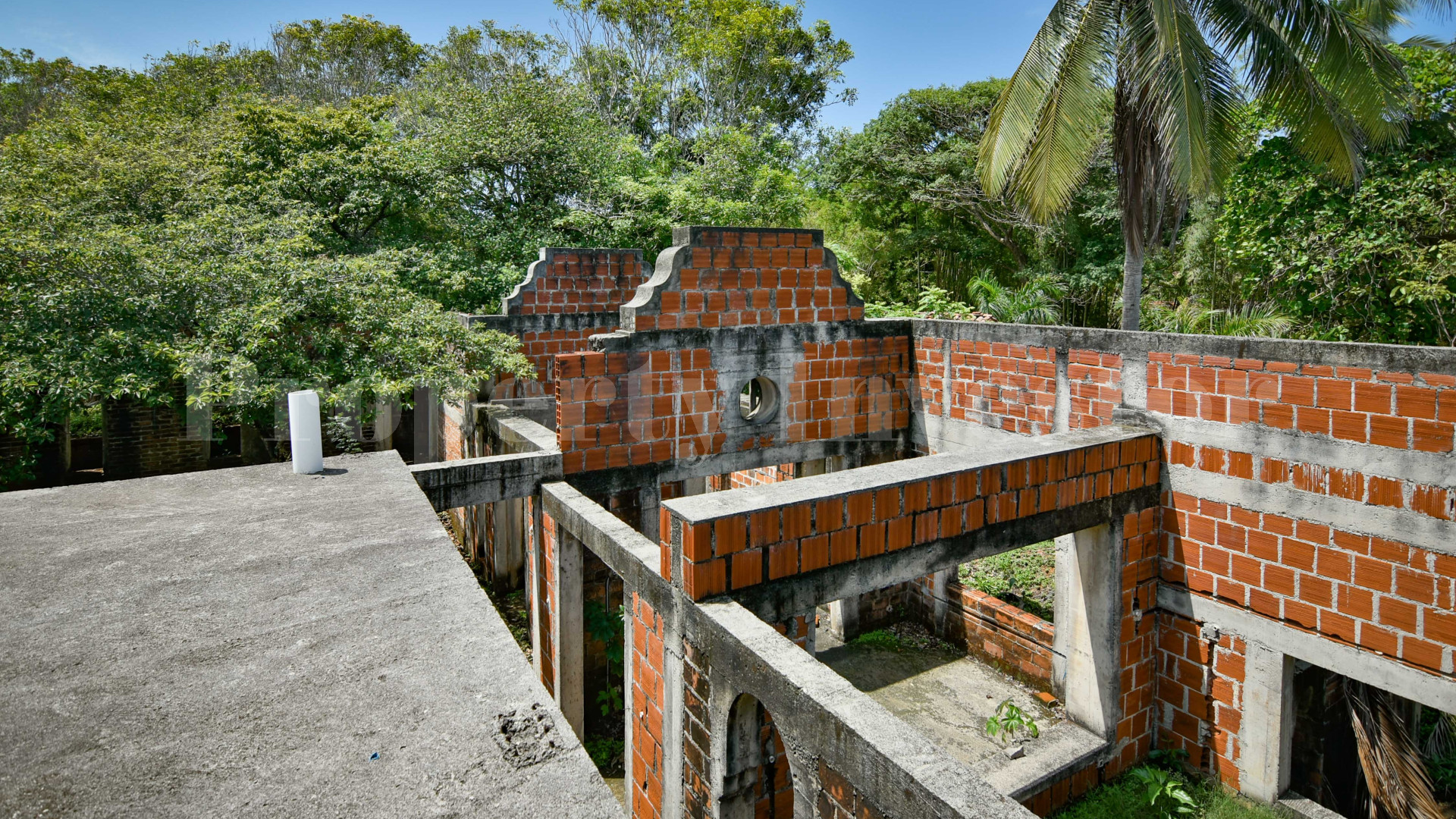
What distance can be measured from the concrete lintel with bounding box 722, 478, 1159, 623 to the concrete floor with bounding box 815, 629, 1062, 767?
1.91 meters

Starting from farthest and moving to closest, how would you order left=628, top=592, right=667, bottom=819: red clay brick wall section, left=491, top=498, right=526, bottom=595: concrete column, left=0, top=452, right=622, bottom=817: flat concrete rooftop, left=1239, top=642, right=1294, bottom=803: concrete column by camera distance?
left=491, top=498, right=526, bottom=595: concrete column
left=1239, top=642, right=1294, bottom=803: concrete column
left=628, top=592, right=667, bottom=819: red clay brick wall section
left=0, top=452, right=622, bottom=817: flat concrete rooftop

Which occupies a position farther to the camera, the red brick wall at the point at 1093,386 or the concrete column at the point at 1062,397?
the concrete column at the point at 1062,397

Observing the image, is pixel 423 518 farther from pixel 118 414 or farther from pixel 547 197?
pixel 547 197

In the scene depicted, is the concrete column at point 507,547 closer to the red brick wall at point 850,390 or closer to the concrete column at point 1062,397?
the red brick wall at point 850,390

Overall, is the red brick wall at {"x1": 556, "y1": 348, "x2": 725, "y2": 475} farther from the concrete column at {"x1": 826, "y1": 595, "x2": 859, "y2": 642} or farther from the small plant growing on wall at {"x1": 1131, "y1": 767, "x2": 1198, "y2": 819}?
the small plant growing on wall at {"x1": 1131, "y1": 767, "x2": 1198, "y2": 819}

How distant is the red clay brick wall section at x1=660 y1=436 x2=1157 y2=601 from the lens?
161 inches

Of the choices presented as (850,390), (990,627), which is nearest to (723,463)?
(850,390)

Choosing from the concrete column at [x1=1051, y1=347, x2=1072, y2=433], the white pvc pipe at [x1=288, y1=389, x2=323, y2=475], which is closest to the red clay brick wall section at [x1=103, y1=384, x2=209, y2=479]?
the white pvc pipe at [x1=288, y1=389, x2=323, y2=475]

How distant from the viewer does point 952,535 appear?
495 cm

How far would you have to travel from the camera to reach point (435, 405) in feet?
41.4

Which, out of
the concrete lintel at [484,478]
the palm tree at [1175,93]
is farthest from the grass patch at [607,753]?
the palm tree at [1175,93]

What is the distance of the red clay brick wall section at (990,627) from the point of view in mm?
7355

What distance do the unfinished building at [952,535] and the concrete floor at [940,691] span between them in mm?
57

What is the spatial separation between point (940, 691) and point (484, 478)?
15.1ft
